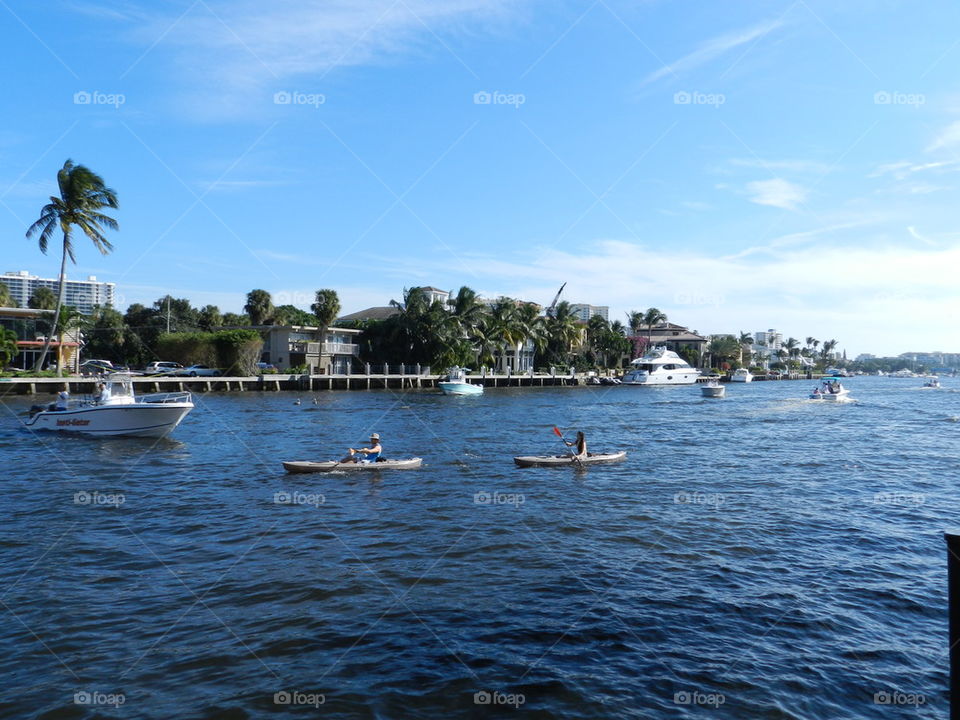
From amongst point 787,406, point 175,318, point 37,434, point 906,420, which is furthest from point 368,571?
point 175,318

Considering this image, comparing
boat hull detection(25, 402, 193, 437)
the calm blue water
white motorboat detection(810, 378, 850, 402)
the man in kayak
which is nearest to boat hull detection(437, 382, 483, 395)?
white motorboat detection(810, 378, 850, 402)

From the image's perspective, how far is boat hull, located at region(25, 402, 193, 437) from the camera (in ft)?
102

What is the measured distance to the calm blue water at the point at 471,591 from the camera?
Answer: 8750mm

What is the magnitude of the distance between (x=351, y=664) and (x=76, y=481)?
16684mm

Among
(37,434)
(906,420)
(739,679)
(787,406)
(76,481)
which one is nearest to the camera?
(739,679)

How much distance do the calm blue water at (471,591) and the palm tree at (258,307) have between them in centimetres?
7312

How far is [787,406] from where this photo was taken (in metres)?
64.3

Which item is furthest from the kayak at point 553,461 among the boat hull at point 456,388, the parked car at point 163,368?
the parked car at point 163,368

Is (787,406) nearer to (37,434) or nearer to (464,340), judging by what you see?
(464,340)

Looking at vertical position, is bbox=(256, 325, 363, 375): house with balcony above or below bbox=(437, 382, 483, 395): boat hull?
above

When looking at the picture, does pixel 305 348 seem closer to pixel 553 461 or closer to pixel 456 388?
pixel 456 388

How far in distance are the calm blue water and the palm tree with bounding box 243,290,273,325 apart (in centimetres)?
7312

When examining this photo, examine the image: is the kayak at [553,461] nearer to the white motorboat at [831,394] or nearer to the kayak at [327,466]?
the kayak at [327,466]

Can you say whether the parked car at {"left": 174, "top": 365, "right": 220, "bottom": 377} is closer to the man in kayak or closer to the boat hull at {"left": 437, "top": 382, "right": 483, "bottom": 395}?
the boat hull at {"left": 437, "top": 382, "right": 483, "bottom": 395}
